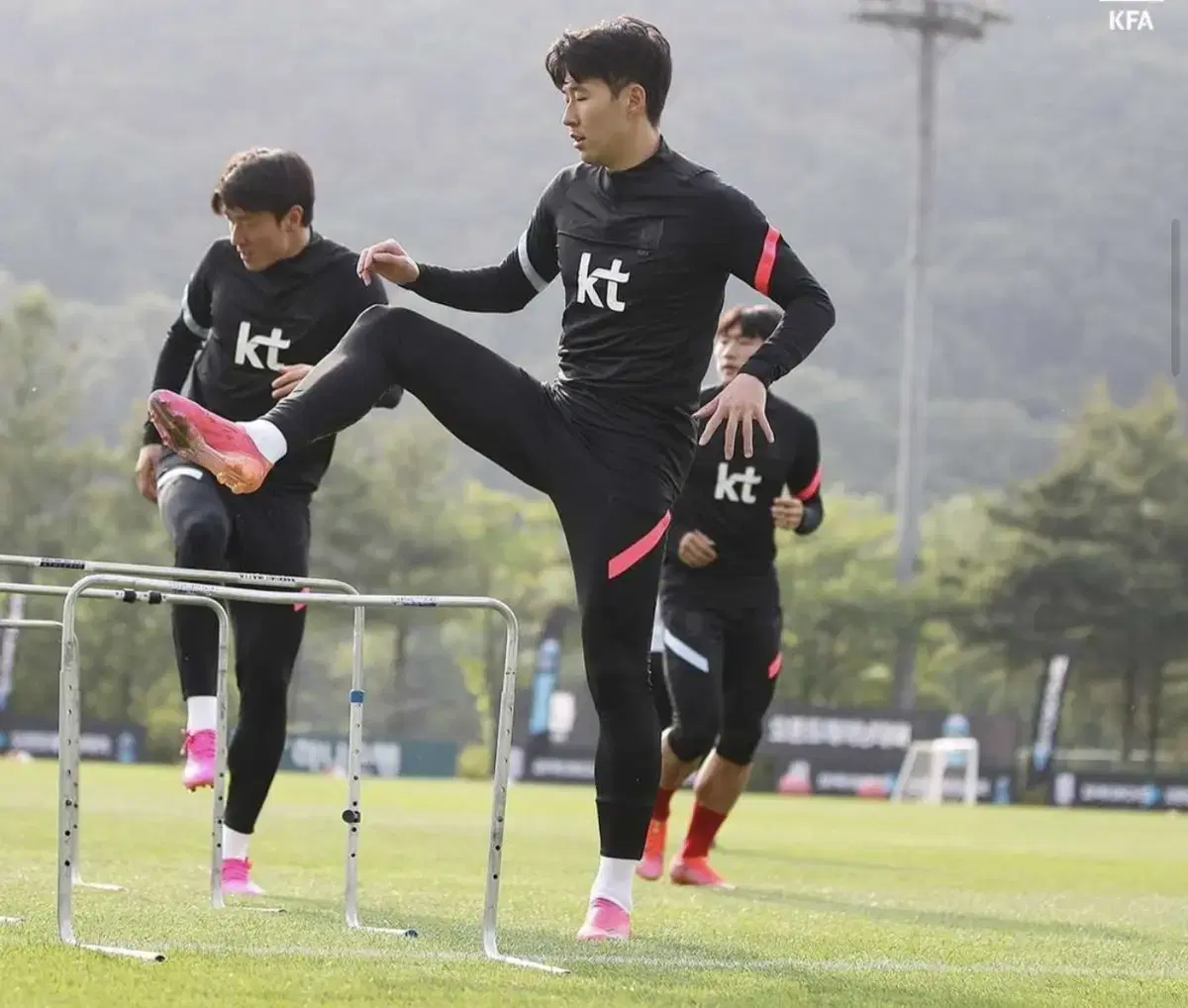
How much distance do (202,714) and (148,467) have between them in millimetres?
1092

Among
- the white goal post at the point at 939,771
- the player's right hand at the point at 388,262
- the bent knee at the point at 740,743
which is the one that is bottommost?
the white goal post at the point at 939,771

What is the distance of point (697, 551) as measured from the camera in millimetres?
9039

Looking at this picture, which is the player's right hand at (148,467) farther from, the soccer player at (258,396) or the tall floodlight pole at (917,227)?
the tall floodlight pole at (917,227)

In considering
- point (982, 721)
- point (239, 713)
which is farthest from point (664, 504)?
point (982, 721)

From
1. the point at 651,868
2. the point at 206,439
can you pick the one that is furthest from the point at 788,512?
the point at 206,439

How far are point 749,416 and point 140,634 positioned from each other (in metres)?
54.6

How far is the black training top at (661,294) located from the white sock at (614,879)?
1056mm

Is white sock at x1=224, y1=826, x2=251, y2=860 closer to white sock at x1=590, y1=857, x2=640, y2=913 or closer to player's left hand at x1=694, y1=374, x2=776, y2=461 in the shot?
white sock at x1=590, y1=857, x2=640, y2=913

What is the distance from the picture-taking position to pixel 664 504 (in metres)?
5.48

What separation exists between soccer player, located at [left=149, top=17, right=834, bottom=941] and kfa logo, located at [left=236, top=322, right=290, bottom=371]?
1.56 meters

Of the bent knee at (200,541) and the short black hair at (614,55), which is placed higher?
the short black hair at (614,55)

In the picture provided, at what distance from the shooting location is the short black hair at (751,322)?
30.1 ft

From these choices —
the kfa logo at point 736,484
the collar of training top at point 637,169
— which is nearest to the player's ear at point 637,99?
the collar of training top at point 637,169

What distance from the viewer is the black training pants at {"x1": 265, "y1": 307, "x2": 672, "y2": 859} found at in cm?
519
